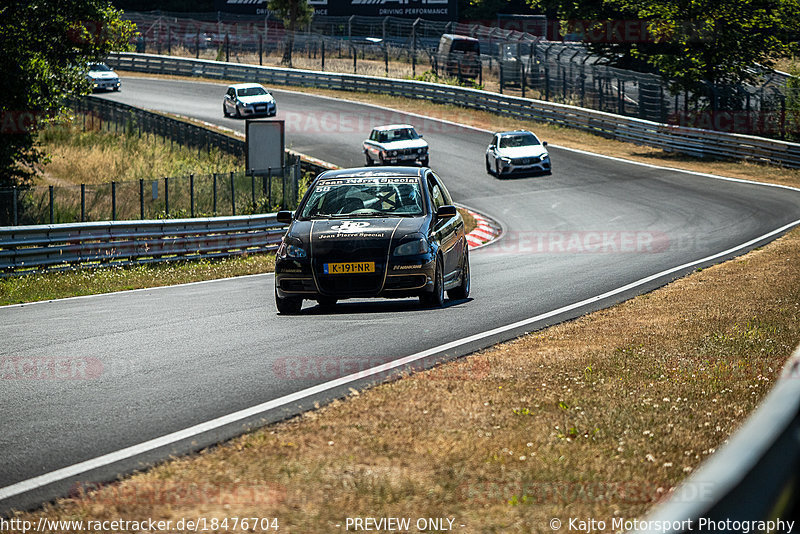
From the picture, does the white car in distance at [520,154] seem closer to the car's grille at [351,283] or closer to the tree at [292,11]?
the car's grille at [351,283]

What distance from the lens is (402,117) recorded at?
1954 inches

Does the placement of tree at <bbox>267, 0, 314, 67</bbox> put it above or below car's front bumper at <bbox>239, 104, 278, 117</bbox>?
above

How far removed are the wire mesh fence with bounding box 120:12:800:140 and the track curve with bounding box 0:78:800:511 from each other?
510 inches

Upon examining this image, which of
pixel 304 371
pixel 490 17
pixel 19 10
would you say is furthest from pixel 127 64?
pixel 304 371

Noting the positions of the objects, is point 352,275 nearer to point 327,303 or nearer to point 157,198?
point 327,303

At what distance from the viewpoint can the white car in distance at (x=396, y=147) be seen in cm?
3619

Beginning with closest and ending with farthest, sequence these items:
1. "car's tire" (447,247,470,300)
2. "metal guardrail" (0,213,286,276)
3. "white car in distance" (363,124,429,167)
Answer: "car's tire" (447,247,470,300)
"metal guardrail" (0,213,286,276)
"white car in distance" (363,124,429,167)

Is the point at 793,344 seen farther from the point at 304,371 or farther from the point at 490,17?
the point at 490,17

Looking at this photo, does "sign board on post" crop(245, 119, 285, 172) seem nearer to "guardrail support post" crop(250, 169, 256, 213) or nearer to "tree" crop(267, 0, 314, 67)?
"guardrail support post" crop(250, 169, 256, 213)

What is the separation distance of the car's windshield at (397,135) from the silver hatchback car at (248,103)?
13.2m

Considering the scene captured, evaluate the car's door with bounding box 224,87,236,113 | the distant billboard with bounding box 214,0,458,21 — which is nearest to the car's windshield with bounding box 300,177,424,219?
the car's door with bounding box 224,87,236,113

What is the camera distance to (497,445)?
19.9 feet

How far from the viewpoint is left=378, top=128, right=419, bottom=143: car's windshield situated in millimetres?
37031

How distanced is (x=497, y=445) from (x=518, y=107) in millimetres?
44894
